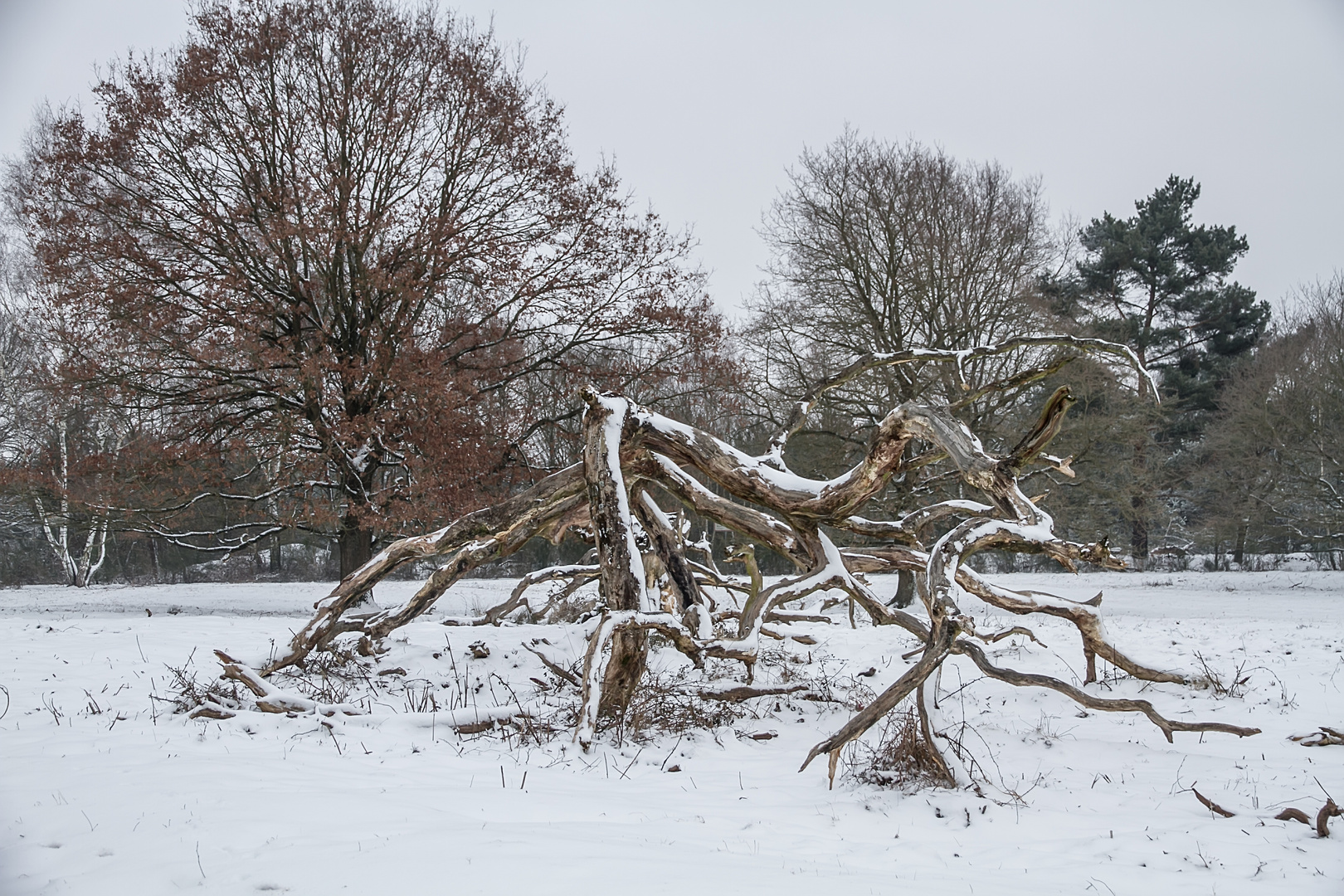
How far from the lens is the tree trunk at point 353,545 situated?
501 inches

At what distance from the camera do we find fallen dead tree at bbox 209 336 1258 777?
169 inches

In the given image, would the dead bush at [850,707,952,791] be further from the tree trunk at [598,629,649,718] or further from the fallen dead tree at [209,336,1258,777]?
the tree trunk at [598,629,649,718]

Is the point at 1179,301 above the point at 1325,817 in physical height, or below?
above

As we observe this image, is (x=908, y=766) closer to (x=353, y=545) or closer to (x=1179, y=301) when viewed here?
(x=353, y=545)

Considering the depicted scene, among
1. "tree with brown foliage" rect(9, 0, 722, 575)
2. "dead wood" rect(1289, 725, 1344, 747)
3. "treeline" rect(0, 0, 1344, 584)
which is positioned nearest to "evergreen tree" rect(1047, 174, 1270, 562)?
"treeline" rect(0, 0, 1344, 584)

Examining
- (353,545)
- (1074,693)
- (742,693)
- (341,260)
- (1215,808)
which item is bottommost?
(1215,808)

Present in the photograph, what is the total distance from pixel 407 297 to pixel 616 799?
364 inches

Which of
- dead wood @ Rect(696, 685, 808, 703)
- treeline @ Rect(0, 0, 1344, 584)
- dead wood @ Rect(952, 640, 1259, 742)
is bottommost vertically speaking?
dead wood @ Rect(696, 685, 808, 703)

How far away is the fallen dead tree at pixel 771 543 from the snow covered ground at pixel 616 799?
39cm

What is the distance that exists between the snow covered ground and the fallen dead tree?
1.29 ft

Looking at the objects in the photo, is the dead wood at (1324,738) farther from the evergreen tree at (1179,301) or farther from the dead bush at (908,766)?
the evergreen tree at (1179,301)

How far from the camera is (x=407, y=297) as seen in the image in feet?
37.1

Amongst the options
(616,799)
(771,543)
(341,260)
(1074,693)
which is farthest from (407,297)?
(1074,693)

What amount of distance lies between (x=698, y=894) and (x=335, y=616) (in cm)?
507
